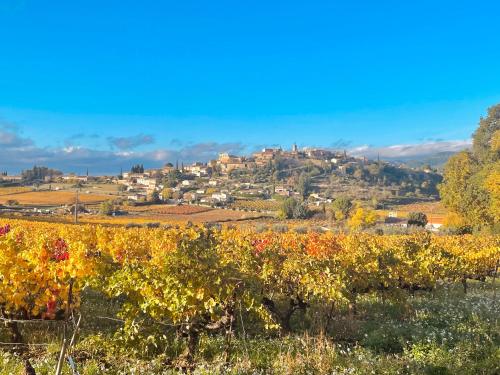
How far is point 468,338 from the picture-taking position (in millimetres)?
10883

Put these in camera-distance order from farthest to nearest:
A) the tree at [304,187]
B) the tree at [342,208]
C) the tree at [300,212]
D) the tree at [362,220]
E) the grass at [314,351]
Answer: the tree at [304,187] < the tree at [300,212] < the tree at [342,208] < the tree at [362,220] < the grass at [314,351]

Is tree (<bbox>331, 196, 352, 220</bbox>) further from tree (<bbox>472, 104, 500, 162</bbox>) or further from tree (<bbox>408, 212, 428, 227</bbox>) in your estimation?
tree (<bbox>472, 104, 500, 162</bbox>)

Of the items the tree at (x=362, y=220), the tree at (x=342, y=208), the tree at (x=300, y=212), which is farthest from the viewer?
the tree at (x=300, y=212)

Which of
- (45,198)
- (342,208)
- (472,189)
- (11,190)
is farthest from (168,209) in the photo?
(472,189)

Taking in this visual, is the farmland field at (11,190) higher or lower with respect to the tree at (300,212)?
higher

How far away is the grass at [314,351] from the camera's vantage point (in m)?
8.34

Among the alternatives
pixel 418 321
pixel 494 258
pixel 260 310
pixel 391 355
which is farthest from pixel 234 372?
pixel 494 258

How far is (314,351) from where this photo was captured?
363 inches

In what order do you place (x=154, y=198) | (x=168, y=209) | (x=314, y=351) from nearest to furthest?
(x=314, y=351)
(x=168, y=209)
(x=154, y=198)

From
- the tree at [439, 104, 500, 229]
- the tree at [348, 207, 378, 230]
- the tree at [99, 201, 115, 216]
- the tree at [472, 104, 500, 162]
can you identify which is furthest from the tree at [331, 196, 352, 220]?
the tree at [99, 201, 115, 216]

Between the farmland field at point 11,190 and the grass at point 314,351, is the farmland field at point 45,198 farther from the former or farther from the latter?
the grass at point 314,351

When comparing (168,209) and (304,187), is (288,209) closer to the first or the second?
(168,209)

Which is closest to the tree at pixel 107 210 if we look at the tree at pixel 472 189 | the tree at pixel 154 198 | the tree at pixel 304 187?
the tree at pixel 154 198

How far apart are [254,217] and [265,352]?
3504 inches
